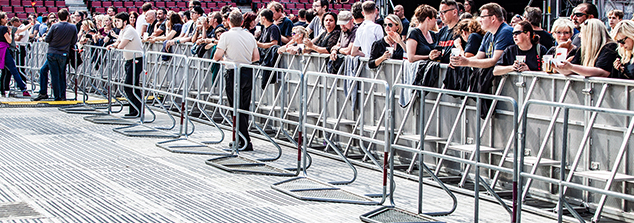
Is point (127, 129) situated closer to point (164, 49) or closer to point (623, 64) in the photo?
point (164, 49)

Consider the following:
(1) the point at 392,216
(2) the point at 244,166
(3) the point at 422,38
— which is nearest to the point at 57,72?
(2) the point at 244,166

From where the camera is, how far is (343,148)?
10.5m

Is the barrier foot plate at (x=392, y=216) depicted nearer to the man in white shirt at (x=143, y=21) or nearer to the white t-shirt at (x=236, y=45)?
the white t-shirt at (x=236, y=45)

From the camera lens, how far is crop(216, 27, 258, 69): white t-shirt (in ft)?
33.9

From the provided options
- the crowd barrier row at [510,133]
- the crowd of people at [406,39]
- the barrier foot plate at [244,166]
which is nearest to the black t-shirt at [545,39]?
the crowd of people at [406,39]

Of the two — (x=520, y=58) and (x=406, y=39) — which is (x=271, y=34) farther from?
(x=520, y=58)

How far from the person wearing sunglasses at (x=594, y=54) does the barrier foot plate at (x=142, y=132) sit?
6.34 meters

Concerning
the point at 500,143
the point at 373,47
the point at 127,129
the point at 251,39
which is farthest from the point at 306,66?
the point at 500,143

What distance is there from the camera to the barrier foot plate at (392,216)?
21.4 ft

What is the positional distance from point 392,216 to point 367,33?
391cm

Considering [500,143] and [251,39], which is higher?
[251,39]

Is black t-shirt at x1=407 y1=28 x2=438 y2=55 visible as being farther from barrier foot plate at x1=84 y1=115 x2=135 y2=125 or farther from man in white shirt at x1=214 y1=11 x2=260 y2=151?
barrier foot plate at x1=84 y1=115 x2=135 y2=125

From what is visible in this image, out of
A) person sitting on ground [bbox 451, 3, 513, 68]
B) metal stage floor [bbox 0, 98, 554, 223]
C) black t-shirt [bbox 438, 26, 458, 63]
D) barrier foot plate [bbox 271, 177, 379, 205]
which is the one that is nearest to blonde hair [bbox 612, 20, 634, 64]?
person sitting on ground [bbox 451, 3, 513, 68]

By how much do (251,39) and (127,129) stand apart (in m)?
3.01
